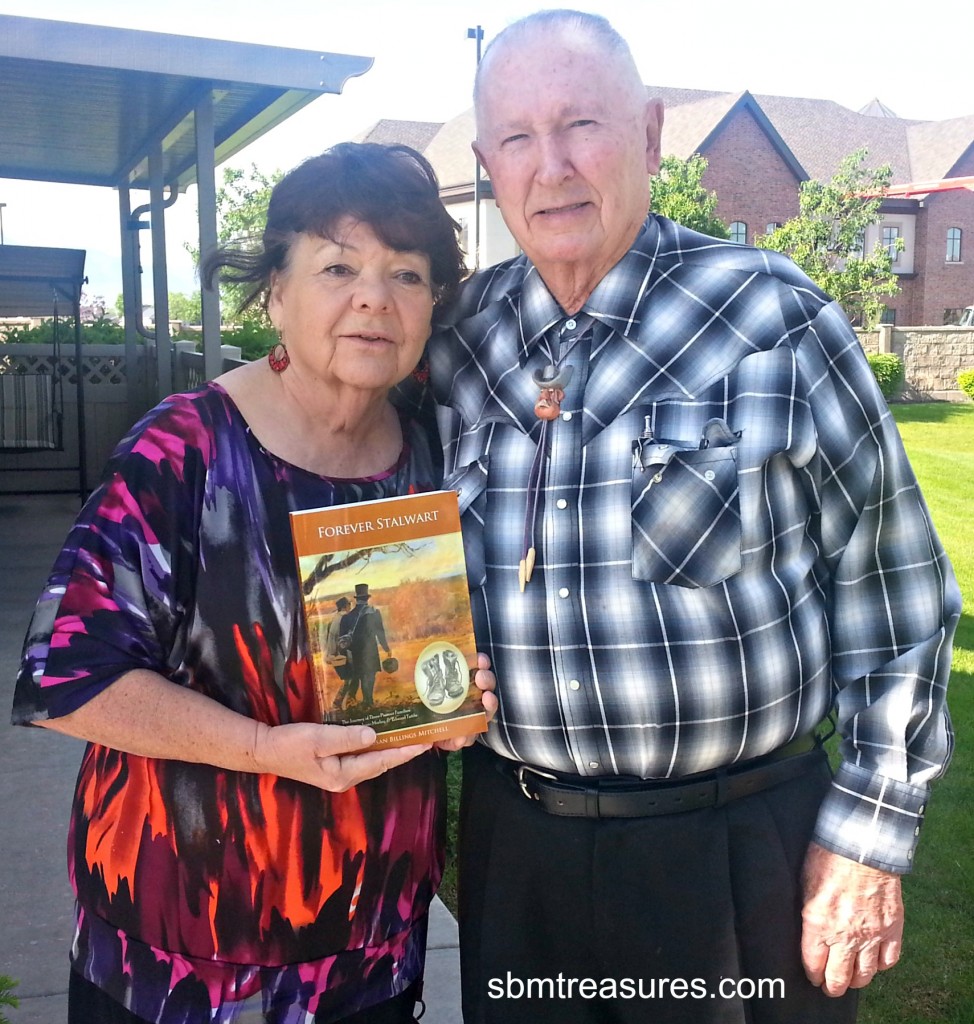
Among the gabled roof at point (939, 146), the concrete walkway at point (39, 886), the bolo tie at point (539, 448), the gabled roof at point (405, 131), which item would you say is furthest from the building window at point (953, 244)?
the bolo tie at point (539, 448)

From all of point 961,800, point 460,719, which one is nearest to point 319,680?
point 460,719

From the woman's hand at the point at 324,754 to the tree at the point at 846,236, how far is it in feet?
86.4

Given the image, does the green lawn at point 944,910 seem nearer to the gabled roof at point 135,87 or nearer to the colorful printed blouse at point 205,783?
the colorful printed blouse at point 205,783

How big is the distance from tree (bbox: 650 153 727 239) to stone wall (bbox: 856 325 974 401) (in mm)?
4837

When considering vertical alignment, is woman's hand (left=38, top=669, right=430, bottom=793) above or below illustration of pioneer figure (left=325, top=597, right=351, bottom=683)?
below

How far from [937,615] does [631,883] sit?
2.36 ft

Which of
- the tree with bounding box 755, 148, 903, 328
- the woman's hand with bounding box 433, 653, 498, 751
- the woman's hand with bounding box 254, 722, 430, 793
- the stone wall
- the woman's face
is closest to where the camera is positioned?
the woman's hand with bounding box 254, 722, 430, 793

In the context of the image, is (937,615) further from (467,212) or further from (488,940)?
(467,212)

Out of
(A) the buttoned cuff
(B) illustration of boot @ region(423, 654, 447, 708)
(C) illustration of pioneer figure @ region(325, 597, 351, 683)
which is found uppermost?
(C) illustration of pioneer figure @ region(325, 597, 351, 683)

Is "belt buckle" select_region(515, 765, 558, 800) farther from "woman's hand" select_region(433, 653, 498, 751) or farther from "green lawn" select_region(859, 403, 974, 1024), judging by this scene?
"green lawn" select_region(859, 403, 974, 1024)

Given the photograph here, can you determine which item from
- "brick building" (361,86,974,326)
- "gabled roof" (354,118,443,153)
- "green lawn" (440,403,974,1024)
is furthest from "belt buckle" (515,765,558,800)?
"gabled roof" (354,118,443,153)

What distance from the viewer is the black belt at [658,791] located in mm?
1905

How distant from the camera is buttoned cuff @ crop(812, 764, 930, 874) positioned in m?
1.90

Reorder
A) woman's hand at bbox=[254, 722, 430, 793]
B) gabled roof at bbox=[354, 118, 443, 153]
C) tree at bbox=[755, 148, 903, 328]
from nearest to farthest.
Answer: woman's hand at bbox=[254, 722, 430, 793]
tree at bbox=[755, 148, 903, 328]
gabled roof at bbox=[354, 118, 443, 153]
